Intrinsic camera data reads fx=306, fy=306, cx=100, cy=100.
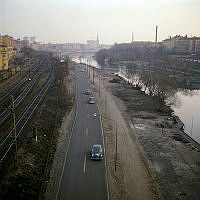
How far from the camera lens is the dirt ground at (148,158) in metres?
12.0

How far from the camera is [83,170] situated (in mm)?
12883

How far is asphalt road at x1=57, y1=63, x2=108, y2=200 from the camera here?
11.1m

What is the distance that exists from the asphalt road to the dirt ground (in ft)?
1.49

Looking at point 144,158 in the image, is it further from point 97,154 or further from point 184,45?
point 184,45

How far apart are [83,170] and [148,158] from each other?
420 cm

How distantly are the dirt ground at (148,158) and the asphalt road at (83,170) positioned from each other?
17.9 inches

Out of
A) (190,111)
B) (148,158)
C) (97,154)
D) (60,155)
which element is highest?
(97,154)

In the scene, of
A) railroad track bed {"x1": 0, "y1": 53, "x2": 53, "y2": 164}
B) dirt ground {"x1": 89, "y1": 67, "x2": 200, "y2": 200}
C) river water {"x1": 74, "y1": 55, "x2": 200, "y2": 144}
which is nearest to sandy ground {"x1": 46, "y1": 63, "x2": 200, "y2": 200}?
dirt ground {"x1": 89, "y1": 67, "x2": 200, "y2": 200}

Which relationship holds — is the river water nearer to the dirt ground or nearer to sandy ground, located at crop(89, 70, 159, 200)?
the dirt ground

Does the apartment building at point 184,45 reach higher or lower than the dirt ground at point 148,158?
higher

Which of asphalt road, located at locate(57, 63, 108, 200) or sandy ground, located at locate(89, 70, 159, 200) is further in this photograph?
sandy ground, located at locate(89, 70, 159, 200)

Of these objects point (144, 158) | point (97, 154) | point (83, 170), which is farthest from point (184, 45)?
point (83, 170)

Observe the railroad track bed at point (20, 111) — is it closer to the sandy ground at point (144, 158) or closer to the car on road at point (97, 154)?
the sandy ground at point (144, 158)

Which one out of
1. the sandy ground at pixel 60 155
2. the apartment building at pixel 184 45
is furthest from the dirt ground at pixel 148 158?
the apartment building at pixel 184 45
